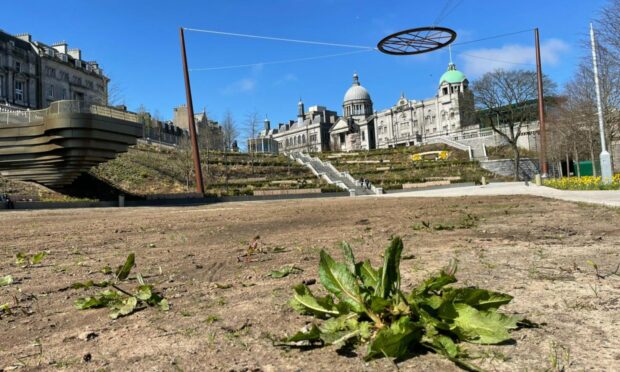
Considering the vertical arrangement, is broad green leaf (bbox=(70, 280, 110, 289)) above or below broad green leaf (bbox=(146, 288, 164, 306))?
above

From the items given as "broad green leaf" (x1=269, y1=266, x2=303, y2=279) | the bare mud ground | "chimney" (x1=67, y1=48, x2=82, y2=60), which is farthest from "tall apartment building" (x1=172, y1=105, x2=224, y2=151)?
"broad green leaf" (x1=269, y1=266, x2=303, y2=279)

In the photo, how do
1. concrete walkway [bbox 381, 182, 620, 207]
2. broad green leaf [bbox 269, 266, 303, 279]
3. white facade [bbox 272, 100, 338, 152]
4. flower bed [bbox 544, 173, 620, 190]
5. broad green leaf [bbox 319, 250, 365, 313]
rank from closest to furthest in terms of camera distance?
broad green leaf [bbox 319, 250, 365, 313] → broad green leaf [bbox 269, 266, 303, 279] → concrete walkway [bbox 381, 182, 620, 207] → flower bed [bbox 544, 173, 620, 190] → white facade [bbox 272, 100, 338, 152]

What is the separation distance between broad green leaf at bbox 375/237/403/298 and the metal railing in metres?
24.3

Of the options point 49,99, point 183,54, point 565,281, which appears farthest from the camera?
point 49,99

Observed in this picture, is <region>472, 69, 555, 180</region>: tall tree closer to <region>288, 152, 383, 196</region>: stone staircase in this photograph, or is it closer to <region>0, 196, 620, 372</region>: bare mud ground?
<region>288, 152, 383, 196</region>: stone staircase

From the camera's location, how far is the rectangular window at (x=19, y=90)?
64.3 metres

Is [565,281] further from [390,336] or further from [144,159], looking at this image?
[144,159]

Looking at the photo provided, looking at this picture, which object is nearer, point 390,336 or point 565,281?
point 390,336

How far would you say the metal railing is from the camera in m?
22.6

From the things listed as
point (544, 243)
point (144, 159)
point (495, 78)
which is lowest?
point (544, 243)

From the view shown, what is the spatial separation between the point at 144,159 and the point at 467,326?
43484 millimetres

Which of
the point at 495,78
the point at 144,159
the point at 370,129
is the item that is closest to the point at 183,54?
the point at 144,159

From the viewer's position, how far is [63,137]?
2256cm

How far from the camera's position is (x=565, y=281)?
342cm
